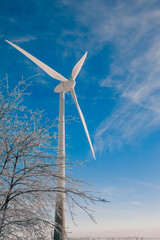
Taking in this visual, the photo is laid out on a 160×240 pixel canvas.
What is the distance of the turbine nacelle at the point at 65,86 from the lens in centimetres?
2275

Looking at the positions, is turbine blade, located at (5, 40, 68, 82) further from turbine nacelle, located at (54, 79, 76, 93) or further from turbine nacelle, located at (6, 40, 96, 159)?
turbine nacelle, located at (54, 79, 76, 93)

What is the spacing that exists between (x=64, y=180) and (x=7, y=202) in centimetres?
126

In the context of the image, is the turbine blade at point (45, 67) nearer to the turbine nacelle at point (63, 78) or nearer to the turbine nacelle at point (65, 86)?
the turbine nacelle at point (63, 78)

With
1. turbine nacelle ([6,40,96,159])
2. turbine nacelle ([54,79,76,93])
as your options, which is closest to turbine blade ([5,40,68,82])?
turbine nacelle ([6,40,96,159])

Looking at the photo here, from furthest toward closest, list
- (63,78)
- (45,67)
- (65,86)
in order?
(63,78)
(65,86)
(45,67)

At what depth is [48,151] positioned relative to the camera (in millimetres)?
5438

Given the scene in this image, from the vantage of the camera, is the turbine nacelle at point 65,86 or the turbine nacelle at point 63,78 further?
the turbine nacelle at point 65,86

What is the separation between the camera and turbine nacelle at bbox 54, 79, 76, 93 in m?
22.8

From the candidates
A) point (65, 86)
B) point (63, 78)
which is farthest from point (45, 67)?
point (65, 86)

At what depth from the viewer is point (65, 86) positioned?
2281 cm

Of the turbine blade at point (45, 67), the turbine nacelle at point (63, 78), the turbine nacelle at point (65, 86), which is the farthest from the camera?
the turbine nacelle at point (65, 86)

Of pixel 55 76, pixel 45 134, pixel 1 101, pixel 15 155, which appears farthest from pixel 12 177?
pixel 55 76

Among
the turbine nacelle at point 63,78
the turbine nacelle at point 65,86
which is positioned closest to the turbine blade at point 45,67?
the turbine nacelle at point 63,78

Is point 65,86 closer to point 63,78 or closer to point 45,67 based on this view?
point 63,78
